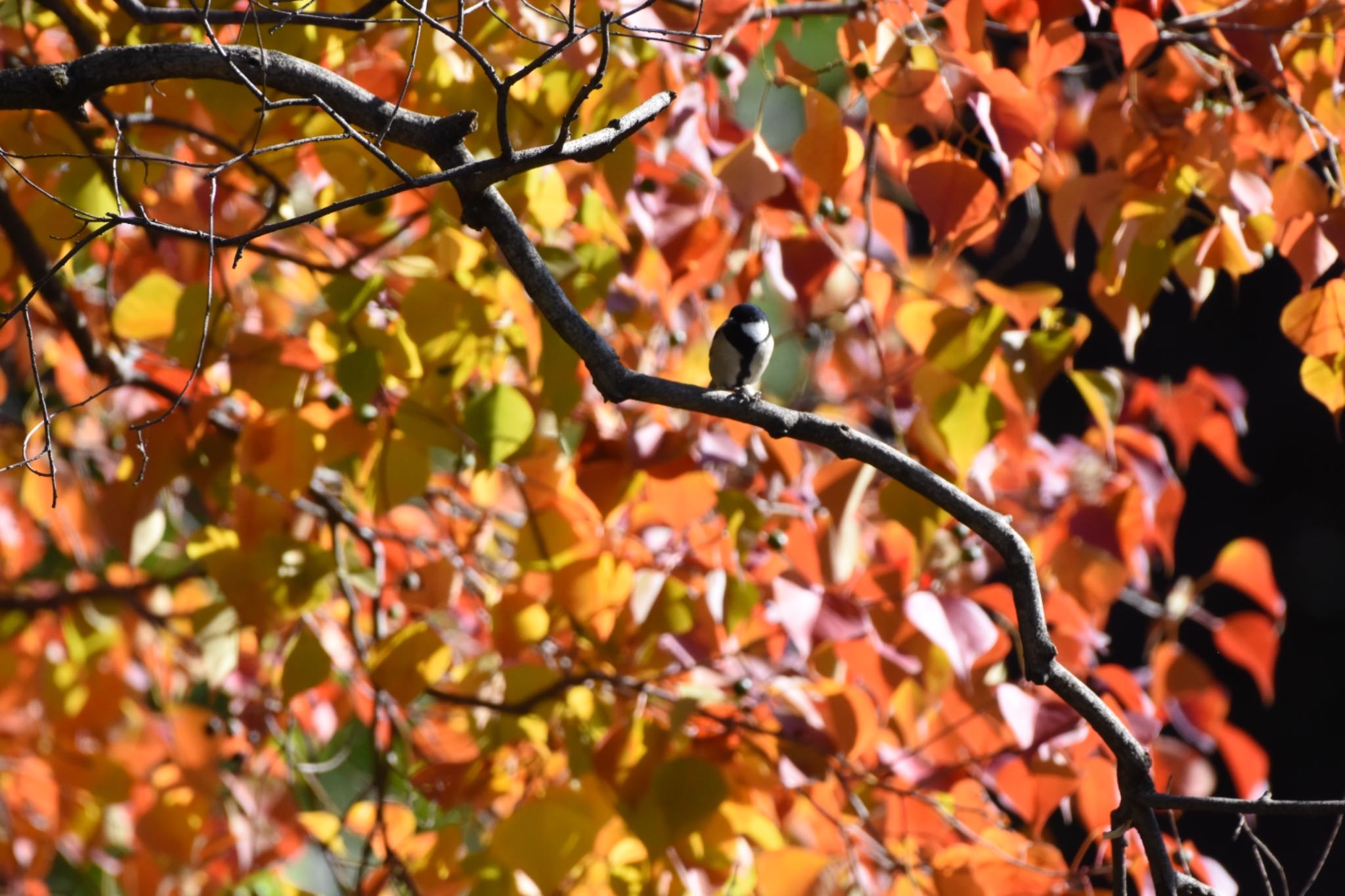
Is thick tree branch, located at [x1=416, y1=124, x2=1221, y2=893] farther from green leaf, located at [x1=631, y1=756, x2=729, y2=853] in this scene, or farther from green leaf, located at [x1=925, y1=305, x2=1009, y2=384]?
green leaf, located at [x1=631, y1=756, x2=729, y2=853]

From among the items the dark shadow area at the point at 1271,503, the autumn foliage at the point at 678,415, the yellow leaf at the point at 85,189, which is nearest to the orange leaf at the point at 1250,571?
the autumn foliage at the point at 678,415

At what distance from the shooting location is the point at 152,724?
3.63m

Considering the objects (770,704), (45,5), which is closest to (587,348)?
(770,704)

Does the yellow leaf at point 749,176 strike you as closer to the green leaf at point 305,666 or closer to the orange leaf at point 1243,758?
the green leaf at point 305,666

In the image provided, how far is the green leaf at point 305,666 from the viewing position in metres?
2.00

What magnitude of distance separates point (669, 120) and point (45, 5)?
43.8 inches

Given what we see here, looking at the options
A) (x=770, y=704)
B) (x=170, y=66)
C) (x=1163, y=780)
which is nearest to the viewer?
(x=170, y=66)

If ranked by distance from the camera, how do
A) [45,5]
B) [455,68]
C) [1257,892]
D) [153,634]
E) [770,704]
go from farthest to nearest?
1. [1257,892]
2. [153,634]
3. [770,704]
4. [455,68]
5. [45,5]

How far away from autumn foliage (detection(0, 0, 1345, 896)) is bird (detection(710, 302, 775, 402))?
0.35 feet

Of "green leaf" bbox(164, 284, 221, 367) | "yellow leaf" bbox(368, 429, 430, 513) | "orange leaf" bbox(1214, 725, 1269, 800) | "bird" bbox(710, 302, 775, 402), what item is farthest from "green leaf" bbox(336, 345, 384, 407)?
"orange leaf" bbox(1214, 725, 1269, 800)

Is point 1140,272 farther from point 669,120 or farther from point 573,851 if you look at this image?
point 573,851

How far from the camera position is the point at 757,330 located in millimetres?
2092

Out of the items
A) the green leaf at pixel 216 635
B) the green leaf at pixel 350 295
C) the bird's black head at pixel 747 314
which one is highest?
the green leaf at pixel 350 295

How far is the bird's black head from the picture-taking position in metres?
2.12
